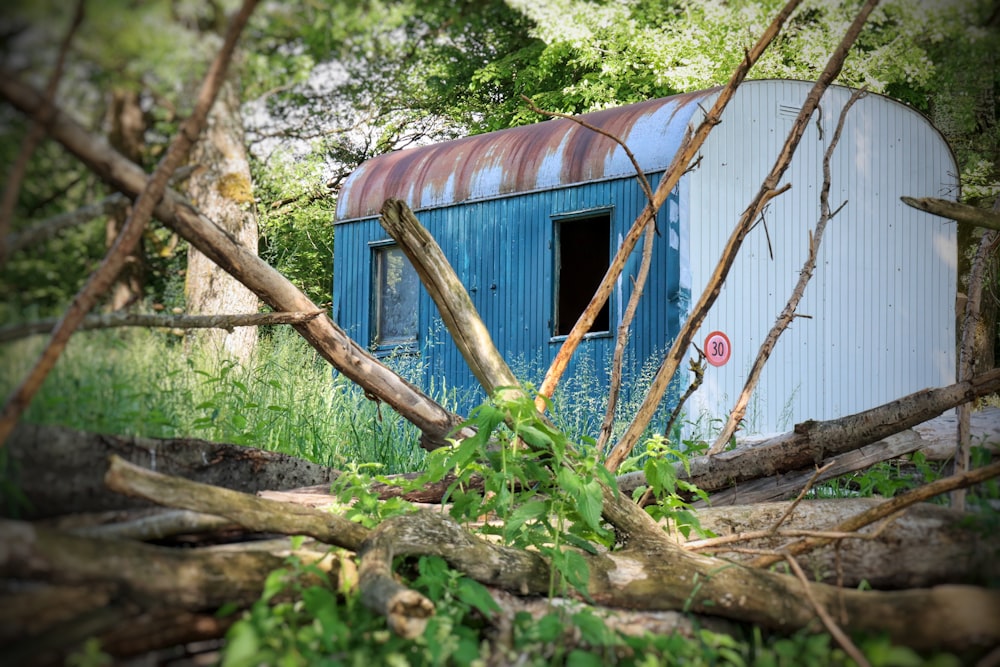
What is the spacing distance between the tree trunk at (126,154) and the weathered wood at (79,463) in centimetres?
37

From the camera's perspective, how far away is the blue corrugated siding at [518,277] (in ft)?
28.6

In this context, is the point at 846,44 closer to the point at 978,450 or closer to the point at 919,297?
the point at 978,450

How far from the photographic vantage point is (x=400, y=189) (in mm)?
10406

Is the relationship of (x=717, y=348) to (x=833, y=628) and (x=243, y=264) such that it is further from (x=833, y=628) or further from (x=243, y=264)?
(x=833, y=628)

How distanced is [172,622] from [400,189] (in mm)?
8366

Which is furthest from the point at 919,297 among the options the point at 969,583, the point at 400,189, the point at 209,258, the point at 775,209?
the point at 209,258

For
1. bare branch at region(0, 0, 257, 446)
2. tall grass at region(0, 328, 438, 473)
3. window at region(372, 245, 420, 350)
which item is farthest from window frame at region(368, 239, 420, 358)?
bare branch at region(0, 0, 257, 446)

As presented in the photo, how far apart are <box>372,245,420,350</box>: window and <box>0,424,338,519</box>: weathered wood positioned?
6.80m

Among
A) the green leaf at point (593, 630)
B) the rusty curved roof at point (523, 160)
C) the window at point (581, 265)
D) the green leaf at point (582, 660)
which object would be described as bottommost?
the green leaf at point (582, 660)

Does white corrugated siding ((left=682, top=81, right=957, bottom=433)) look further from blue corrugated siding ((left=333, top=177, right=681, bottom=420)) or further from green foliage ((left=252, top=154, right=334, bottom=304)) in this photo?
green foliage ((left=252, top=154, right=334, bottom=304))

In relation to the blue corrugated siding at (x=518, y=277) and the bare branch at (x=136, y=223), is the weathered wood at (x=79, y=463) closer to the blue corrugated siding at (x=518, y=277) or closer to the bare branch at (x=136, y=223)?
the bare branch at (x=136, y=223)

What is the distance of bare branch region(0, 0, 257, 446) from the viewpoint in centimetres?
227

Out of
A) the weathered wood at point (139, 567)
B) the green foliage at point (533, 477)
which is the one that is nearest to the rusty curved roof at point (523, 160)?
the green foliage at point (533, 477)

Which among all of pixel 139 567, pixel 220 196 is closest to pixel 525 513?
pixel 139 567
